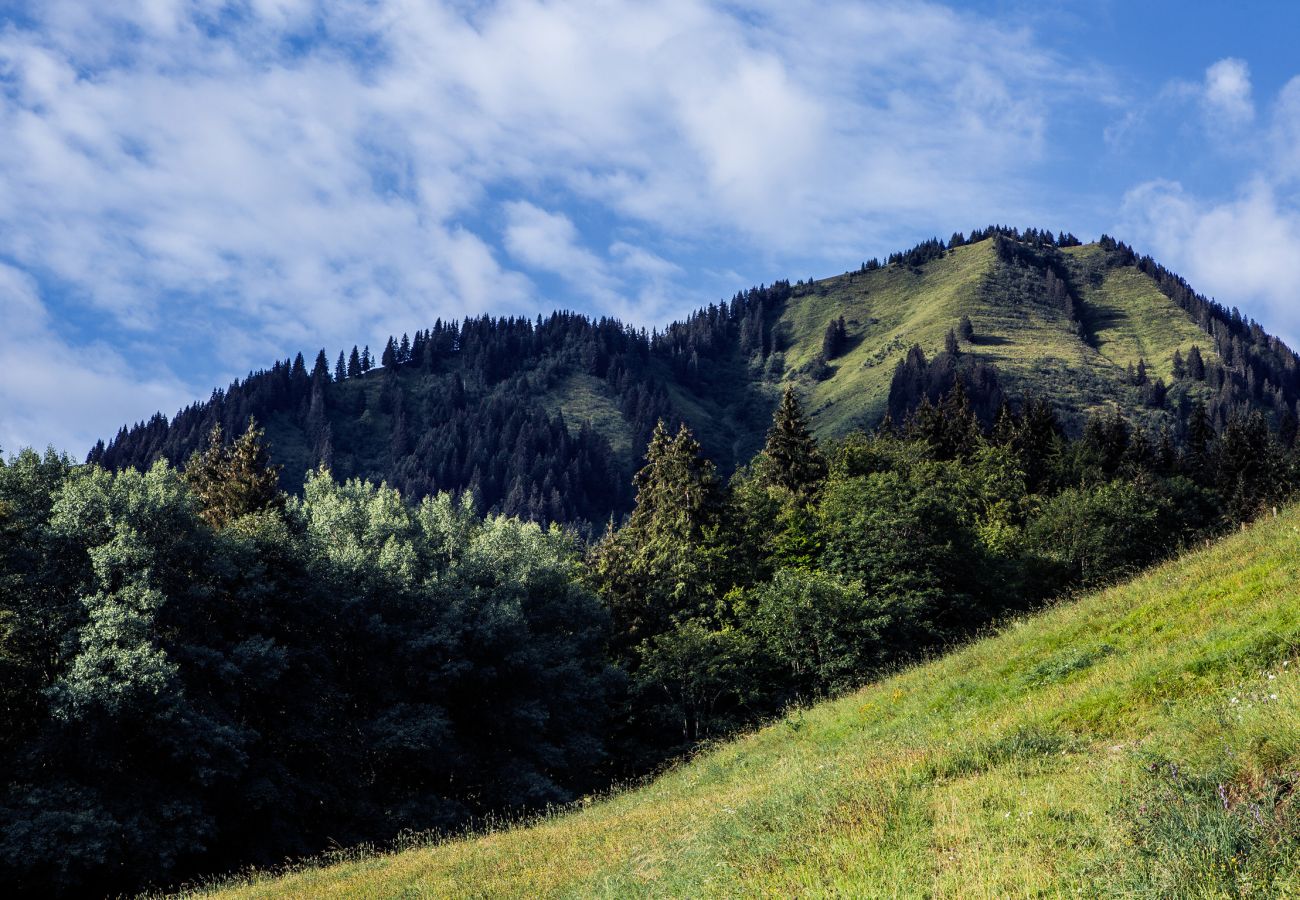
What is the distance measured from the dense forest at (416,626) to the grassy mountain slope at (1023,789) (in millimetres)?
10557

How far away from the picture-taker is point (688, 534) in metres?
58.1

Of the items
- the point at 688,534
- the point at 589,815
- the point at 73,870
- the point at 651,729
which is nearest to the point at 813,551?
the point at 688,534

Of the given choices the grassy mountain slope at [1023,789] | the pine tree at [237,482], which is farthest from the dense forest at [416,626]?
the grassy mountain slope at [1023,789]

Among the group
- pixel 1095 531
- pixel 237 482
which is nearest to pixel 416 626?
pixel 237 482

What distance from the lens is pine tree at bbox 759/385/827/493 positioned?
6931 centimetres

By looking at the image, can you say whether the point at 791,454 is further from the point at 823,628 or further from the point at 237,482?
the point at 237,482

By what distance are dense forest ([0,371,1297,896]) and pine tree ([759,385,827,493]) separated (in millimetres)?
315

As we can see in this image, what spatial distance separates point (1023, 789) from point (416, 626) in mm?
36737

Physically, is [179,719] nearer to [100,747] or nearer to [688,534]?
[100,747]

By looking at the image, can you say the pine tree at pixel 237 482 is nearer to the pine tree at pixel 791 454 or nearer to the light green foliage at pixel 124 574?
the light green foliage at pixel 124 574

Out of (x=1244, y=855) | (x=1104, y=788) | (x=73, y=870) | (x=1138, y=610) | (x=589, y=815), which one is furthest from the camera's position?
(x=73, y=870)

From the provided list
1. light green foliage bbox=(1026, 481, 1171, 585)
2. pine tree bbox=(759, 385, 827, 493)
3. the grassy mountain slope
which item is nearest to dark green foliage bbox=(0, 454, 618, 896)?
the grassy mountain slope

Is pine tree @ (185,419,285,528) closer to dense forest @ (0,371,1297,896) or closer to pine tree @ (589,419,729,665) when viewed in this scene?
dense forest @ (0,371,1297,896)

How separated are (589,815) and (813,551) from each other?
39.9 meters
